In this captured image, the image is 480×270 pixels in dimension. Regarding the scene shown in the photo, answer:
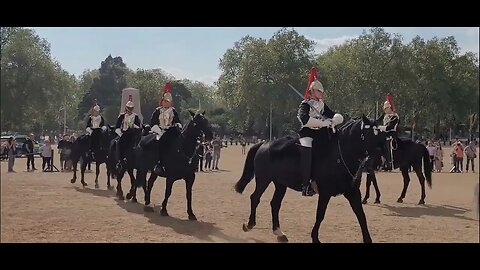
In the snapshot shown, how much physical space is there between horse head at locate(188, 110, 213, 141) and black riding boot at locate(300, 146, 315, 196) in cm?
266

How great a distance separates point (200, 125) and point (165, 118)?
1.00 meters

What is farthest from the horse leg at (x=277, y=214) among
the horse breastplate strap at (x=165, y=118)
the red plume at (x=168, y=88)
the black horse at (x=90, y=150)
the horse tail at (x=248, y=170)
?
the black horse at (x=90, y=150)

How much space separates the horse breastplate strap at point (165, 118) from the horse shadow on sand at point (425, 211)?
565 cm

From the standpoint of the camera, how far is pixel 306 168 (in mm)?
8211

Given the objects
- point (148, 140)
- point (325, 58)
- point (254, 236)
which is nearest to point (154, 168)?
point (148, 140)

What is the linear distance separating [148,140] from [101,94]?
2220 mm

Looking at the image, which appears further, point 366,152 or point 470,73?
point 366,152

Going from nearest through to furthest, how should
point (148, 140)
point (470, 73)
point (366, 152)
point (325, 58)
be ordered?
point (470, 73), point (366, 152), point (325, 58), point (148, 140)

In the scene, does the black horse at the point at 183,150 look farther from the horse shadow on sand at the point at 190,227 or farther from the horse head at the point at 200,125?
the horse shadow on sand at the point at 190,227

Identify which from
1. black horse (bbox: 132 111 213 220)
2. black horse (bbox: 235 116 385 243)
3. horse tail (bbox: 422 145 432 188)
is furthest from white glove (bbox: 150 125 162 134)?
horse tail (bbox: 422 145 432 188)

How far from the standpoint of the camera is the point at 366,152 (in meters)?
7.91

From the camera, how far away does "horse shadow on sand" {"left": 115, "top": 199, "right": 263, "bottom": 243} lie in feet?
27.8

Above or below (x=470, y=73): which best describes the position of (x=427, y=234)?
below
